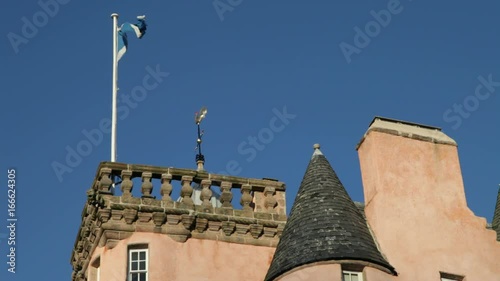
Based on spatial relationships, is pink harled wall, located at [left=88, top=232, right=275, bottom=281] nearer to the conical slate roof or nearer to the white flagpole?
the conical slate roof

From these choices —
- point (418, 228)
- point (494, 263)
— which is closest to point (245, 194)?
point (418, 228)

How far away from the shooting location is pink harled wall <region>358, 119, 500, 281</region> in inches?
1046

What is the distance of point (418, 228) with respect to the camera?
26969mm

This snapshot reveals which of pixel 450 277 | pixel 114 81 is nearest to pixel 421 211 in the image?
pixel 450 277

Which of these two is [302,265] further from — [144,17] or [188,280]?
[144,17]

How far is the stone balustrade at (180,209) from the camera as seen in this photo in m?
26.1

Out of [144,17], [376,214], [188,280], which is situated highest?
[144,17]

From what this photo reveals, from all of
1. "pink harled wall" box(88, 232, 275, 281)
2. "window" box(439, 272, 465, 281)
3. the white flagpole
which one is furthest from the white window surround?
"window" box(439, 272, 465, 281)

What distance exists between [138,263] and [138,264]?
24 millimetres

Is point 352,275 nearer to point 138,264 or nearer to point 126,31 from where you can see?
point 138,264

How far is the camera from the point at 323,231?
25594 millimetres

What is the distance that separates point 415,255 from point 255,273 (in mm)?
3988

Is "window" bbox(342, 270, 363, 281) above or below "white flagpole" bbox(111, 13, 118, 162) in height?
below

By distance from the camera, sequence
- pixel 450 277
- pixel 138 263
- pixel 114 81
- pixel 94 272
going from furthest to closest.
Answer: pixel 114 81
pixel 94 272
pixel 450 277
pixel 138 263
